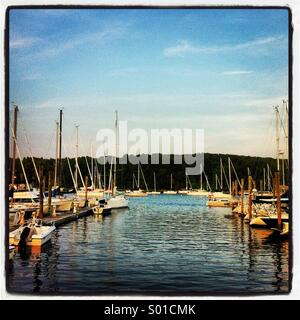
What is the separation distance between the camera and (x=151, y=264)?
6371 millimetres

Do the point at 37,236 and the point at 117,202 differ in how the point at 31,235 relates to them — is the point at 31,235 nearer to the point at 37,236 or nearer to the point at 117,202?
the point at 37,236

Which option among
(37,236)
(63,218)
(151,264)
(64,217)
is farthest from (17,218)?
(151,264)

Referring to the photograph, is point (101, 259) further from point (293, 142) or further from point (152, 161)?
point (293, 142)

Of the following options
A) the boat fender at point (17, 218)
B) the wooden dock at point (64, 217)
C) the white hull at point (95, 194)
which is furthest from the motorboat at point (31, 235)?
the white hull at point (95, 194)

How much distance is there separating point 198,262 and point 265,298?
2.33 m

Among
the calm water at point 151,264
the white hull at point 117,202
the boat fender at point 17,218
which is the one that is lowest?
the calm water at point 151,264

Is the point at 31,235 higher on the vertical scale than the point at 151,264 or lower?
higher

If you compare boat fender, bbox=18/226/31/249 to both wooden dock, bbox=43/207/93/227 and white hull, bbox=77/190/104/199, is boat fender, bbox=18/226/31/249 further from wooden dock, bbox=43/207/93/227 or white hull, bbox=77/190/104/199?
white hull, bbox=77/190/104/199

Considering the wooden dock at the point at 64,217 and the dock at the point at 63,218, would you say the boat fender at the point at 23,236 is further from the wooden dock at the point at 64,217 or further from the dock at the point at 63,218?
the wooden dock at the point at 64,217

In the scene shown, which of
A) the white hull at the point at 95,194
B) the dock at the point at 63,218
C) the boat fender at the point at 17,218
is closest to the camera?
the boat fender at the point at 17,218

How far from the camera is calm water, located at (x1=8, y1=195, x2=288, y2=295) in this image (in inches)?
199

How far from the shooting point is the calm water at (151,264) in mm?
5062

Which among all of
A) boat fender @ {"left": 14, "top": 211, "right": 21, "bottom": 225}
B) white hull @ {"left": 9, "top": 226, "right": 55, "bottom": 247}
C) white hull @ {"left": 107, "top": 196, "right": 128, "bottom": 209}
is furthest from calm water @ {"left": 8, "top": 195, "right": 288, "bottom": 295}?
white hull @ {"left": 107, "top": 196, "right": 128, "bottom": 209}
